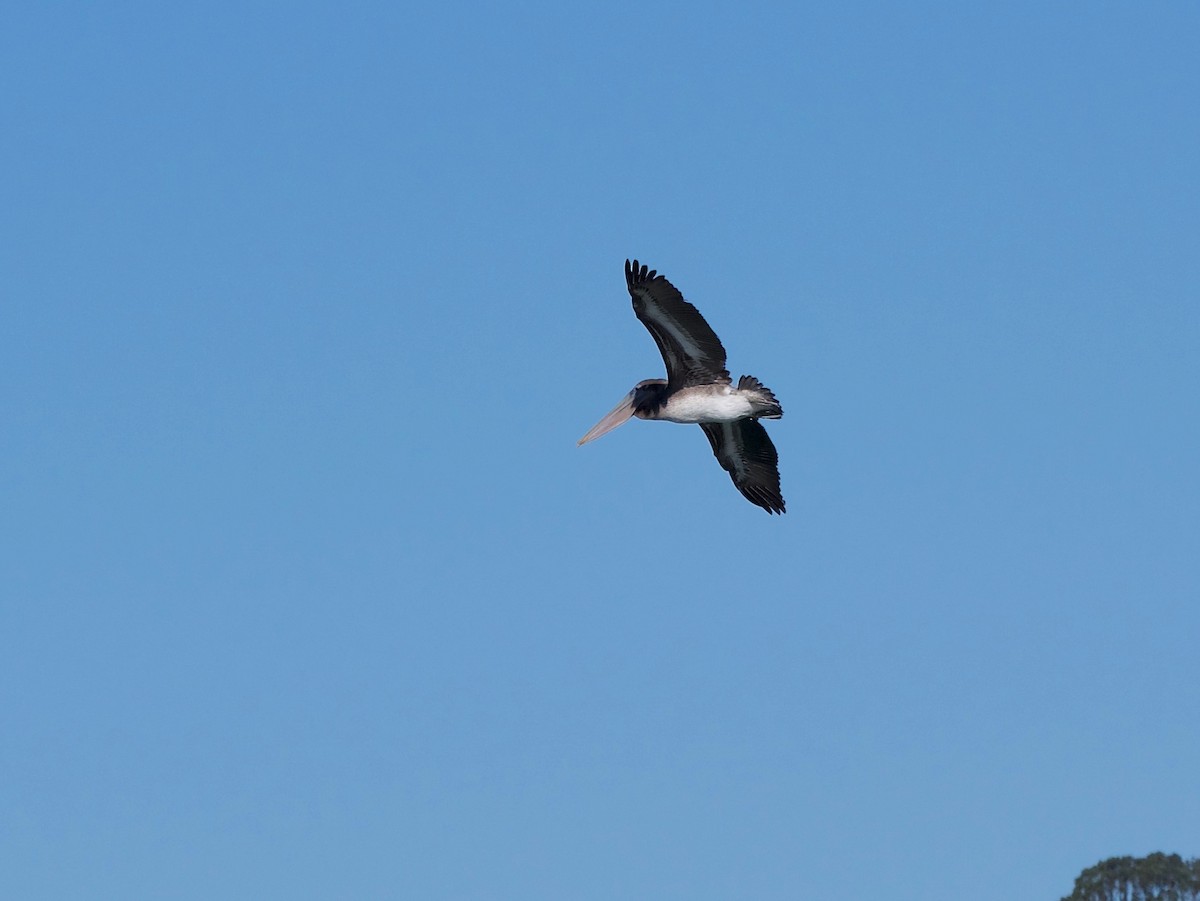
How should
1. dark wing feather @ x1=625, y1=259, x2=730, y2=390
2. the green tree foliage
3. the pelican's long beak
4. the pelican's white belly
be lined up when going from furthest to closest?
1. the green tree foliage
2. the pelican's long beak
3. the pelican's white belly
4. dark wing feather @ x1=625, y1=259, x2=730, y2=390

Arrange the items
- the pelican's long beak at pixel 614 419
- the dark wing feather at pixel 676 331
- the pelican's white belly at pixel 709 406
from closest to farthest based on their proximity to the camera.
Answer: the dark wing feather at pixel 676 331 → the pelican's white belly at pixel 709 406 → the pelican's long beak at pixel 614 419

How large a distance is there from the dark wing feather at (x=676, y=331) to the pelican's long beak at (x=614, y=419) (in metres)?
1.37

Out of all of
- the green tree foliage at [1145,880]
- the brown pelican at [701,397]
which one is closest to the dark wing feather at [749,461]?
the brown pelican at [701,397]

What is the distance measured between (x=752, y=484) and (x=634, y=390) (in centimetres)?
238

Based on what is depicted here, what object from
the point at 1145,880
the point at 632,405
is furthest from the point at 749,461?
the point at 1145,880

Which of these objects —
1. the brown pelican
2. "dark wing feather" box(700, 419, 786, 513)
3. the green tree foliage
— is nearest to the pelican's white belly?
the brown pelican

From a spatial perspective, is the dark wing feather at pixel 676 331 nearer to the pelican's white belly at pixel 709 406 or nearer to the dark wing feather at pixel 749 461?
the pelican's white belly at pixel 709 406

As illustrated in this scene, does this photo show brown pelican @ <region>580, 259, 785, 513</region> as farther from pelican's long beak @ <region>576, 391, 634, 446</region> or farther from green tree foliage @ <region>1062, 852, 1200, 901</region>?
green tree foliage @ <region>1062, 852, 1200, 901</region>

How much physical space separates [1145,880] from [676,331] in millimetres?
73300

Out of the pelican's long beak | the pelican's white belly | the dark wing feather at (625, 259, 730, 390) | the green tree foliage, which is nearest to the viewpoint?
the dark wing feather at (625, 259, 730, 390)

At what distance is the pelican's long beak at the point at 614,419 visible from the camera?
34.8m

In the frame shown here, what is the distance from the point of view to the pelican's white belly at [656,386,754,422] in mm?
32969

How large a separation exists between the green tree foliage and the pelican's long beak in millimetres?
70395

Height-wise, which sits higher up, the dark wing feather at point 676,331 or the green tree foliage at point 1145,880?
the green tree foliage at point 1145,880
